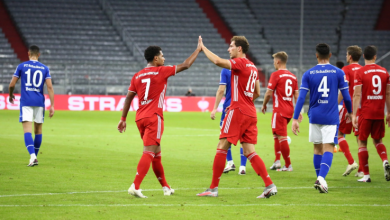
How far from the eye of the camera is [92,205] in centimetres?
644

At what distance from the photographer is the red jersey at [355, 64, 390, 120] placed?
850 cm

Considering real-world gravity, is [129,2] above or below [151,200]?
above

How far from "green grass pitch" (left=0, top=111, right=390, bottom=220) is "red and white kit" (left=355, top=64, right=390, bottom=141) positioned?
0.91 meters

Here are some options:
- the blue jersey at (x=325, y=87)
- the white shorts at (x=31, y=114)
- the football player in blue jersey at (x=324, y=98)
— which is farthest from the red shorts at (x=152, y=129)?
the white shorts at (x=31, y=114)

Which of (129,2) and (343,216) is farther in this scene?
(129,2)

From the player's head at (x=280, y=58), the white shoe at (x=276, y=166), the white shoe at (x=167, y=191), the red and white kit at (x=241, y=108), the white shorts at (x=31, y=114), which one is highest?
the player's head at (x=280, y=58)

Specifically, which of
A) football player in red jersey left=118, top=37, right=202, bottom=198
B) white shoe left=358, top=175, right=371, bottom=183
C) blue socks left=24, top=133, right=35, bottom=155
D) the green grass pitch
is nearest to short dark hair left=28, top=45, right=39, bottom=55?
blue socks left=24, top=133, right=35, bottom=155

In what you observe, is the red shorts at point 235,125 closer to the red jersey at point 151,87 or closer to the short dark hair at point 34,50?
the red jersey at point 151,87

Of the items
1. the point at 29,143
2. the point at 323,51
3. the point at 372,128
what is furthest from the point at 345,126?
the point at 29,143

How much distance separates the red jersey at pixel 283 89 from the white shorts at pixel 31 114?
444 centimetres

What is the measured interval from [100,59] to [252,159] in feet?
103

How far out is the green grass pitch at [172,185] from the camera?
20.1 ft

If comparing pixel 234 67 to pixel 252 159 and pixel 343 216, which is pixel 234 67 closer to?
pixel 252 159

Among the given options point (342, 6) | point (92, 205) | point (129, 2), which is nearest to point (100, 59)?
point (129, 2)
